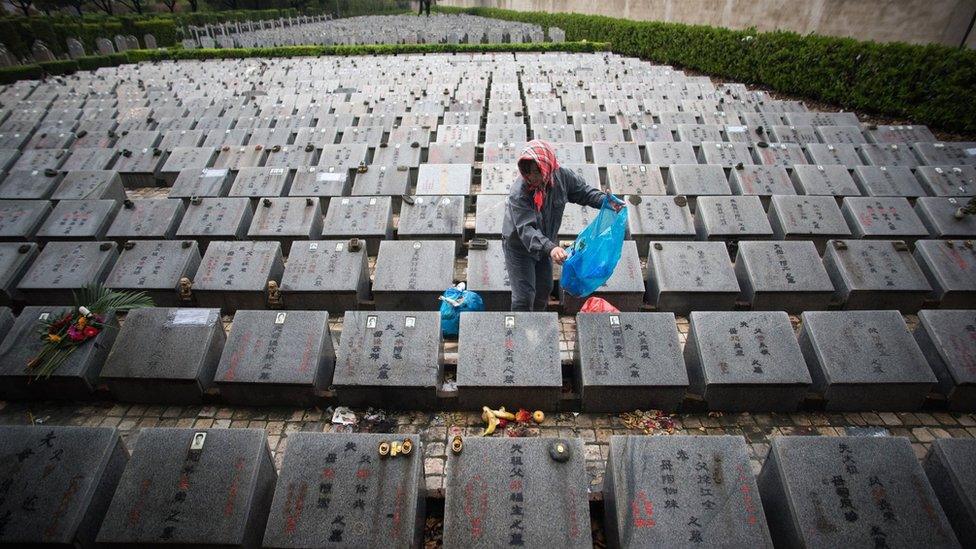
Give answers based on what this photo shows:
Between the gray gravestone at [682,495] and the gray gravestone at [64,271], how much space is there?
5.89 metres

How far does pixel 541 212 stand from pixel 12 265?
6.31 meters

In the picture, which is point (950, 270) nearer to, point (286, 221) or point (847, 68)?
point (286, 221)

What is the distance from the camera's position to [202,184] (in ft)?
23.8

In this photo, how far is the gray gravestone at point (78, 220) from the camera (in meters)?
6.08

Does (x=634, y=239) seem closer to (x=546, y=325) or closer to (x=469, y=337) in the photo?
(x=546, y=325)

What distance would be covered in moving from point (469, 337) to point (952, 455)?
3.31 metres

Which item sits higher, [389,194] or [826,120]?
[826,120]

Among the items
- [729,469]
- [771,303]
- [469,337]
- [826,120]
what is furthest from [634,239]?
[826,120]

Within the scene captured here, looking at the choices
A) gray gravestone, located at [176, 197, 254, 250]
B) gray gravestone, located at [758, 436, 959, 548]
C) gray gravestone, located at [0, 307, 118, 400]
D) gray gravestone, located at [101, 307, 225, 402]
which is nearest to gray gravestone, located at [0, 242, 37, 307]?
gray gravestone, located at [0, 307, 118, 400]

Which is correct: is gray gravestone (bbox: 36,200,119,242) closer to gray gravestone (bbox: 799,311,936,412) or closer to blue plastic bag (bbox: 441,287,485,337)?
blue plastic bag (bbox: 441,287,485,337)

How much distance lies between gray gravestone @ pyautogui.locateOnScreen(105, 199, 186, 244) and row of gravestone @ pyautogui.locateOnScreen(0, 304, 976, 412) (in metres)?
2.20

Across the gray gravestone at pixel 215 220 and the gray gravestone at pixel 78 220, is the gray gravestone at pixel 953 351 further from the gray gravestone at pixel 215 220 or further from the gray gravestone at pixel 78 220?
the gray gravestone at pixel 78 220

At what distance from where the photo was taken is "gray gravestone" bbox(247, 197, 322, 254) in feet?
19.4

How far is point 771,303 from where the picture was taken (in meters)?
4.87
